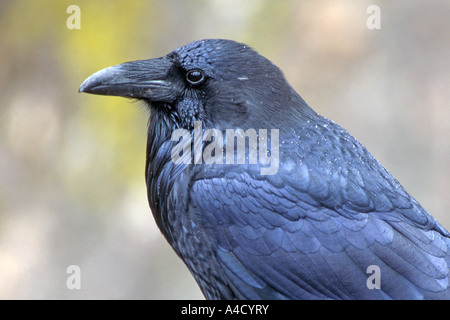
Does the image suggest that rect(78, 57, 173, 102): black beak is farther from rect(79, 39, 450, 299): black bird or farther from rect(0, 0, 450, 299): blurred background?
rect(0, 0, 450, 299): blurred background

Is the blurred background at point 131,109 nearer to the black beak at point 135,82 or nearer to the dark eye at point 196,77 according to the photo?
the black beak at point 135,82

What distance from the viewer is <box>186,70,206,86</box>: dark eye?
10.4 feet

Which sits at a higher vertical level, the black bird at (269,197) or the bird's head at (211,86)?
the bird's head at (211,86)

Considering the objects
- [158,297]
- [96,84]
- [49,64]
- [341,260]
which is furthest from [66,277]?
[341,260]

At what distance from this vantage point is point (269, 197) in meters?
2.99

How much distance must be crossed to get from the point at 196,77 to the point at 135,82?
0.32 metres

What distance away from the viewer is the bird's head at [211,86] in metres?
3.15

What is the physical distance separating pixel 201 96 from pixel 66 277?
4.30m

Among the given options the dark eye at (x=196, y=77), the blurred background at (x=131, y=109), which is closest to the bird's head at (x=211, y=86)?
the dark eye at (x=196, y=77)

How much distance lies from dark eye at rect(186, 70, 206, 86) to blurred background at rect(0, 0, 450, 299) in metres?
3.35

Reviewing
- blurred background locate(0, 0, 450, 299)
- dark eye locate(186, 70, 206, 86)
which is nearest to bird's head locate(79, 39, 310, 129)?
dark eye locate(186, 70, 206, 86)

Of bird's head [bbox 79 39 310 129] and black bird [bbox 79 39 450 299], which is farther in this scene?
bird's head [bbox 79 39 310 129]

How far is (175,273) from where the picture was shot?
22.9 feet

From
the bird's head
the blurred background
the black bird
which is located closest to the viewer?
the black bird
